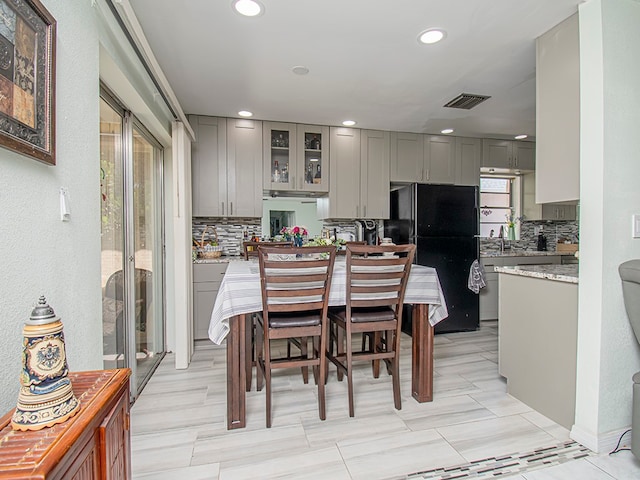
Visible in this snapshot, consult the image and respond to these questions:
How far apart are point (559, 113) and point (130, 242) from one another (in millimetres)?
2893

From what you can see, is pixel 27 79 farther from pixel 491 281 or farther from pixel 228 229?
pixel 491 281

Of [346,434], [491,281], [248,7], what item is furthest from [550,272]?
[248,7]

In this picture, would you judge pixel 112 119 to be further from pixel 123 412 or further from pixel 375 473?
pixel 375 473

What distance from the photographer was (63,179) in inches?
44.3

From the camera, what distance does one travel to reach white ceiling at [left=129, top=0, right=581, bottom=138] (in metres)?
1.87

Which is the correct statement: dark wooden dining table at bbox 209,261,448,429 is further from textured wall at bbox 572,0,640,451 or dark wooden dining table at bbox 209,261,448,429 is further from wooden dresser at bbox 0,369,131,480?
wooden dresser at bbox 0,369,131,480

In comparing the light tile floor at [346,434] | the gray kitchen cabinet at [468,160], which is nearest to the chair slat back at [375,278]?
the light tile floor at [346,434]

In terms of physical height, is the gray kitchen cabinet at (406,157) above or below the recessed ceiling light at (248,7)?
below

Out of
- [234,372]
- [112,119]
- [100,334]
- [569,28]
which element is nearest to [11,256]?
[100,334]

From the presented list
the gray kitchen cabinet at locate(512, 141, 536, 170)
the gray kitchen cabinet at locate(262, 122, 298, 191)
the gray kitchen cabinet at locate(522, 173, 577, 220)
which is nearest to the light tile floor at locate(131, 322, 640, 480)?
the gray kitchen cabinet at locate(262, 122, 298, 191)

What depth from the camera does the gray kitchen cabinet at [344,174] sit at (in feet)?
13.2

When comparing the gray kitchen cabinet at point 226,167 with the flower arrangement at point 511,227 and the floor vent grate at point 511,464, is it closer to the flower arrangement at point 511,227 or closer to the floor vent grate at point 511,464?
the floor vent grate at point 511,464

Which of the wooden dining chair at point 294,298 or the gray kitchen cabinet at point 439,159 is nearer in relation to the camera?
the wooden dining chair at point 294,298

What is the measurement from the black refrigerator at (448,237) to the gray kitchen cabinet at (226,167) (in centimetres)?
183
